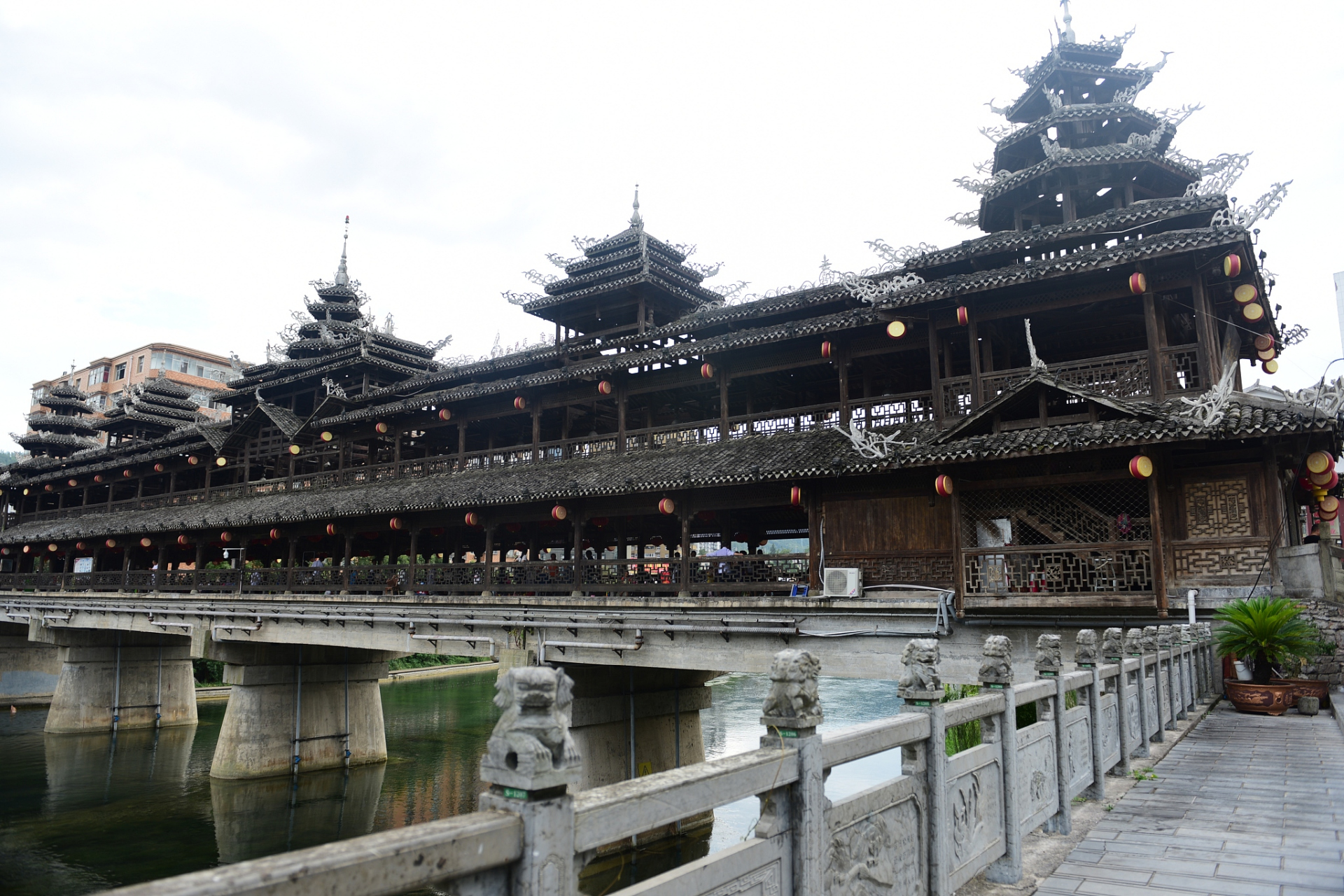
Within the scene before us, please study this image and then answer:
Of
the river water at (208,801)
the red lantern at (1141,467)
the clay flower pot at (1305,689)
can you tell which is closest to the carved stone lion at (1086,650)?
the clay flower pot at (1305,689)

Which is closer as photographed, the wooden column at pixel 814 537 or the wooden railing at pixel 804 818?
the wooden railing at pixel 804 818

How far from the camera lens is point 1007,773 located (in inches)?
221

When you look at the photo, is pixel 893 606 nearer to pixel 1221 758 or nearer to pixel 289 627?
pixel 1221 758

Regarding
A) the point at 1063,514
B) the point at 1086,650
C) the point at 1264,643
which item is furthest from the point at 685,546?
the point at 1086,650

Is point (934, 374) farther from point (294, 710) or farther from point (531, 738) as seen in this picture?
point (294, 710)

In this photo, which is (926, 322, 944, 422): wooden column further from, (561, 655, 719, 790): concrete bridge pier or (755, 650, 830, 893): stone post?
(755, 650, 830, 893): stone post

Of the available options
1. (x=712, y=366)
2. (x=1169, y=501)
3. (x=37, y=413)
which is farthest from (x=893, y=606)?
(x=37, y=413)

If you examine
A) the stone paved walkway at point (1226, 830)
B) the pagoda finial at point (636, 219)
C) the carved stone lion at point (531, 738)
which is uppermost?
the pagoda finial at point (636, 219)

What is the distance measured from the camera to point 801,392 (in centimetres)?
2239

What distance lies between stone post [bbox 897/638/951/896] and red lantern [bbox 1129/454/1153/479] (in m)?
9.65

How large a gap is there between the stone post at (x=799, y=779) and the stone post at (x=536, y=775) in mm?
1225

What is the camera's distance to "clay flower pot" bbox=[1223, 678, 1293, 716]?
11.5 meters

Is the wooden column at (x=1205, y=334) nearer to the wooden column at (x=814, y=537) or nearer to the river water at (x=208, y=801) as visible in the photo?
the wooden column at (x=814, y=537)

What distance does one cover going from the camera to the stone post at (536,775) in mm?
2496
